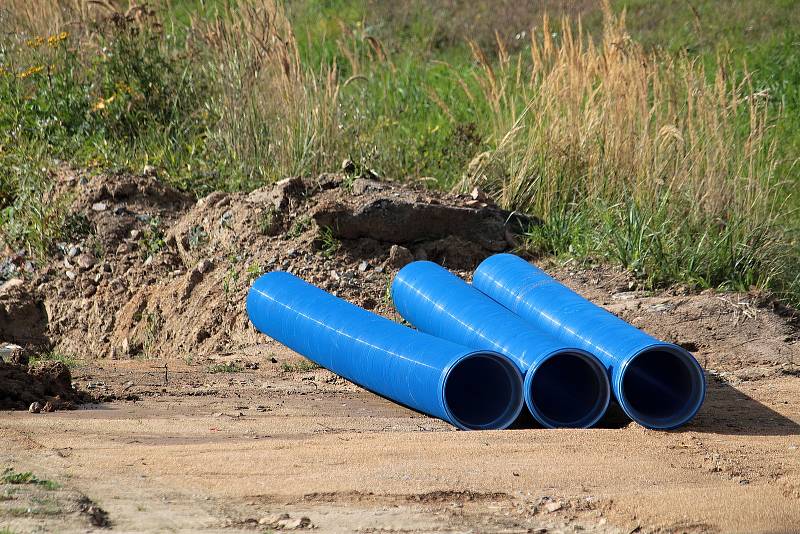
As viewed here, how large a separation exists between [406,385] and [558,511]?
4.98 ft

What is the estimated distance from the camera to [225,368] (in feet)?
20.2

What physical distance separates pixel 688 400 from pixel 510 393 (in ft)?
2.77

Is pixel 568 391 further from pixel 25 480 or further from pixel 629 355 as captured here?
pixel 25 480

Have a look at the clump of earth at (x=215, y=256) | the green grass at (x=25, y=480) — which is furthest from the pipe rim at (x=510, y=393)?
the clump of earth at (x=215, y=256)

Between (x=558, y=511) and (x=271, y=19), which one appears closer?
(x=558, y=511)

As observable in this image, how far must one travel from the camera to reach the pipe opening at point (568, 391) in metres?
4.91

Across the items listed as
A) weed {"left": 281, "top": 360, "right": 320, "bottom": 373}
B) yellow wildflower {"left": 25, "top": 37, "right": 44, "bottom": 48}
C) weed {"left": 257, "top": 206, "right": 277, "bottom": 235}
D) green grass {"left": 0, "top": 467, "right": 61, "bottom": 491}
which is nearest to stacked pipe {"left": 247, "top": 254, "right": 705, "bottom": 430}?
weed {"left": 281, "top": 360, "right": 320, "bottom": 373}

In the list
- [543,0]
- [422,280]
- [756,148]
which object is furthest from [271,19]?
[543,0]

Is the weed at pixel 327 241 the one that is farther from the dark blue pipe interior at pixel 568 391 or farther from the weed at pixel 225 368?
the dark blue pipe interior at pixel 568 391

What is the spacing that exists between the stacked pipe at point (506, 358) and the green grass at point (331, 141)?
1.46 meters

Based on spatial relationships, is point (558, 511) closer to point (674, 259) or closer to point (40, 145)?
point (674, 259)

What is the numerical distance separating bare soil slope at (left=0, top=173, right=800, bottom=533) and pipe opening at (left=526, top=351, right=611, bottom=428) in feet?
0.53

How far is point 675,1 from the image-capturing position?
16000mm

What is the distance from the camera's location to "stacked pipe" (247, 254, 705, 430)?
4.90m
